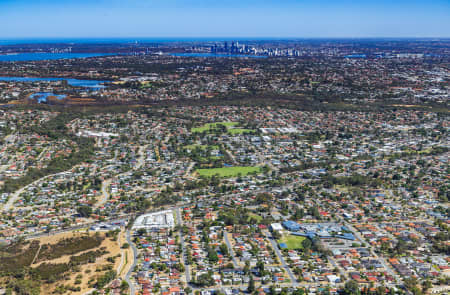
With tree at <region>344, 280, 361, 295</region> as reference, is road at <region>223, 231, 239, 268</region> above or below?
above

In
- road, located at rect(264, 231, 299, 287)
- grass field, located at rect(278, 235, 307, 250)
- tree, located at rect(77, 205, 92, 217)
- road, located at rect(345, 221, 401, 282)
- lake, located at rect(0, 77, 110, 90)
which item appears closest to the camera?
road, located at rect(264, 231, 299, 287)

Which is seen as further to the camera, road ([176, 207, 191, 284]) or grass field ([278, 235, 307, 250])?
grass field ([278, 235, 307, 250])

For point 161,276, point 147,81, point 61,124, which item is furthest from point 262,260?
point 147,81

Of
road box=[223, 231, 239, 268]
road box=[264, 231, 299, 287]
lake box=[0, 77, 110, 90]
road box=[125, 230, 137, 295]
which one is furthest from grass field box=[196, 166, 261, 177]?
lake box=[0, 77, 110, 90]

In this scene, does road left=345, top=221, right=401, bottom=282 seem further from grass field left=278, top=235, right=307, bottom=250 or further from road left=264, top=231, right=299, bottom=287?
road left=264, top=231, right=299, bottom=287

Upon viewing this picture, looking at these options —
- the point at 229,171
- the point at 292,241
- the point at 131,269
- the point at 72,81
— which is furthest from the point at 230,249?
the point at 72,81
